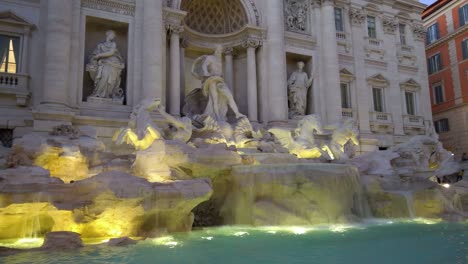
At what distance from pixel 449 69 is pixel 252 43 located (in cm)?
1711

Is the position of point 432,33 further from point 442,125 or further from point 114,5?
point 114,5

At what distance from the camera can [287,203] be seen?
8984 mm

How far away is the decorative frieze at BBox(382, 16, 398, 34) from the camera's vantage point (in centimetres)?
2225

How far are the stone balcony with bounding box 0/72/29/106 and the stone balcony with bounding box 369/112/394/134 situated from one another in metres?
16.2

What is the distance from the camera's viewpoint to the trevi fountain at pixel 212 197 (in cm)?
595


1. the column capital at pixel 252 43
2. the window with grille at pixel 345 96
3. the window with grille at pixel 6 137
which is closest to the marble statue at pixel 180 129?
the window with grille at pixel 6 137

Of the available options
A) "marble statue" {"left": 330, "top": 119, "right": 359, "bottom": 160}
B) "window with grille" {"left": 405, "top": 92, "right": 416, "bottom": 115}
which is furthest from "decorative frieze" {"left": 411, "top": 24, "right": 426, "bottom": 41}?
"marble statue" {"left": 330, "top": 119, "right": 359, "bottom": 160}

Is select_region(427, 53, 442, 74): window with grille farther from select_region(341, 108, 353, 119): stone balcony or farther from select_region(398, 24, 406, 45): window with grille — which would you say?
select_region(341, 108, 353, 119): stone balcony

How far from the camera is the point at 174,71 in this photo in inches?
611

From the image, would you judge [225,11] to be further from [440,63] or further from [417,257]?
[440,63]

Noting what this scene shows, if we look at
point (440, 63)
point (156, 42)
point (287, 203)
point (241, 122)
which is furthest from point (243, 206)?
point (440, 63)

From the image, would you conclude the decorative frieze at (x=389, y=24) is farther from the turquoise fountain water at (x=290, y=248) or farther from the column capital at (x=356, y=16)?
the turquoise fountain water at (x=290, y=248)

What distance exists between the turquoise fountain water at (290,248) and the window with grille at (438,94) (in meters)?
22.3

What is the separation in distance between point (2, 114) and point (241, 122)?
8.22 meters
